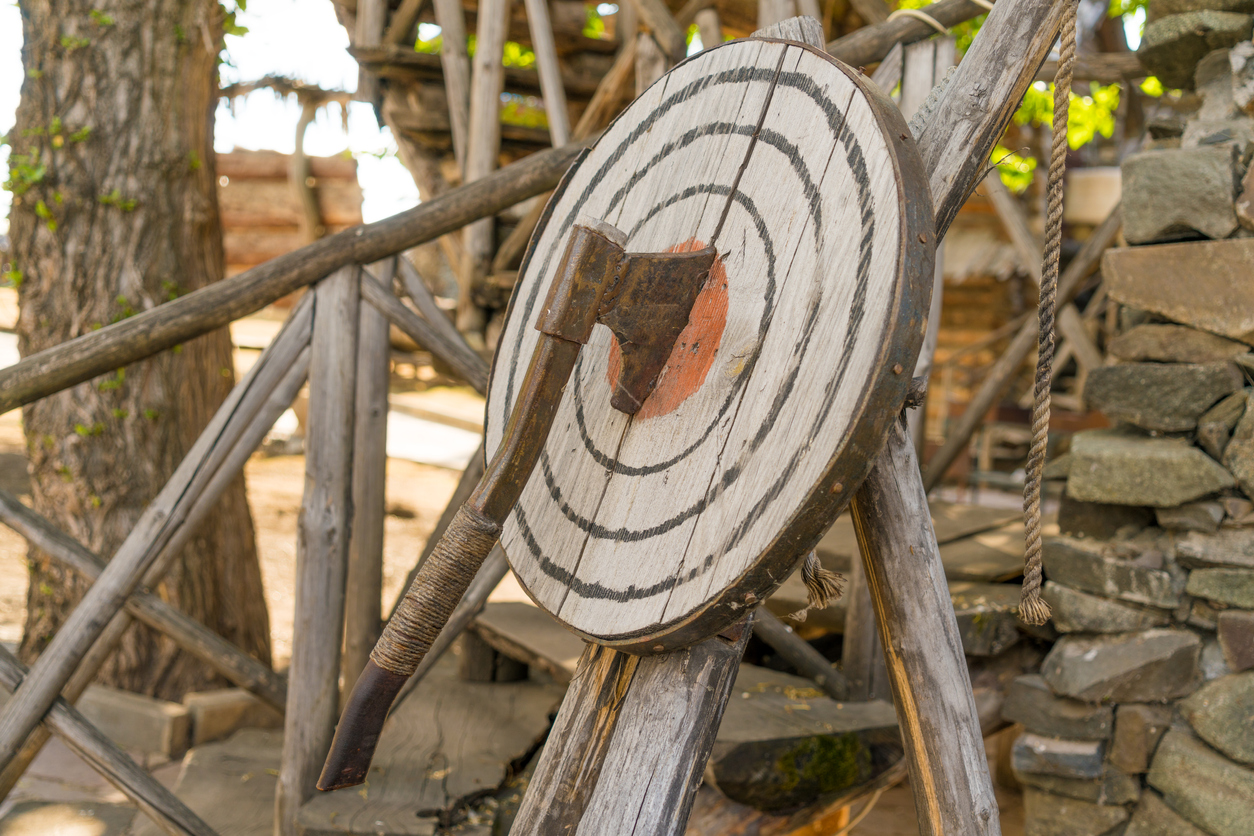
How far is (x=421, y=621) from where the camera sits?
93 centimetres

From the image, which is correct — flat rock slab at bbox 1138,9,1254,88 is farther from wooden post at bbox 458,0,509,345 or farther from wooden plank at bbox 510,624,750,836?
wooden post at bbox 458,0,509,345

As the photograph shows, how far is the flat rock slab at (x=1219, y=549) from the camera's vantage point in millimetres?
1860

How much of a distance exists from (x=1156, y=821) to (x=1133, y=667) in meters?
0.37

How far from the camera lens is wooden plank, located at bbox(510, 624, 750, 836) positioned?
104cm

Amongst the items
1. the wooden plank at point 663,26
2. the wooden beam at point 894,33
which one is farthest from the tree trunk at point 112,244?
the wooden beam at point 894,33

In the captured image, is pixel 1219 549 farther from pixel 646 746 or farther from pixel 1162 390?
pixel 646 746

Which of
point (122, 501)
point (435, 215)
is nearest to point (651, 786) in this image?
point (435, 215)

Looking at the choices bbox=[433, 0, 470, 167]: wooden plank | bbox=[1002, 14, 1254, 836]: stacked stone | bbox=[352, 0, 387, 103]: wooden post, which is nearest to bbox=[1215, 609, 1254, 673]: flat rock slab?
bbox=[1002, 14, 1254, 836]: stacked stone

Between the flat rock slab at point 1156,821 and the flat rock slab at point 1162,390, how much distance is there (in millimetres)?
835

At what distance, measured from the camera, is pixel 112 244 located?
2791 mm

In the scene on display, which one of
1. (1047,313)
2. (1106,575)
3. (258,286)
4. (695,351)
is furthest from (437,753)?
(1047,313)

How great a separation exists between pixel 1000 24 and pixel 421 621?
969 millimetres

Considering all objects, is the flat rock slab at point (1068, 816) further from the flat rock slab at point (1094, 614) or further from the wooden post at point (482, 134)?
the wooden post at point (482, 134)

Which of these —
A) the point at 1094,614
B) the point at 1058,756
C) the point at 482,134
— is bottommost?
the point at 1058,756
